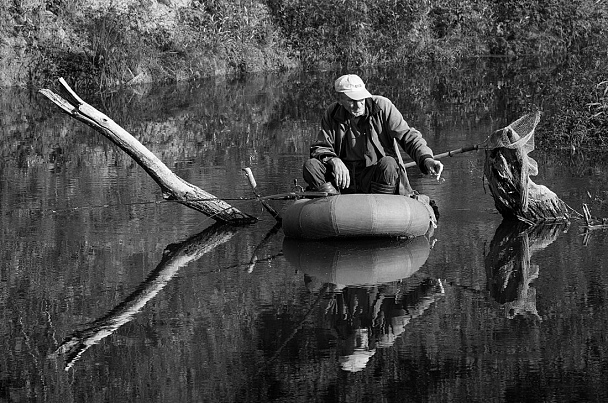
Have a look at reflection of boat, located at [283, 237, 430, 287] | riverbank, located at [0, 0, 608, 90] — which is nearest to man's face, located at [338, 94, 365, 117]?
reflection of boat, located at [283, 237, 430, 287]

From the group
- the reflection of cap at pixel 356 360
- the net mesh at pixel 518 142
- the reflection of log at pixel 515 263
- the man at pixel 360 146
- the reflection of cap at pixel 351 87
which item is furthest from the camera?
the net mesh at pixel 518 142

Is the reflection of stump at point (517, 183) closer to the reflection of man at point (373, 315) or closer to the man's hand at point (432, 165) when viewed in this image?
the man's hand at point (432, 165)

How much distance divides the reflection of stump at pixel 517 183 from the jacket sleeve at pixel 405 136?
81cm

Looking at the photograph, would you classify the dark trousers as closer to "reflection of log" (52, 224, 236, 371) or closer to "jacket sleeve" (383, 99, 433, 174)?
"jacket sleeve" (383, 99, 433, 174)

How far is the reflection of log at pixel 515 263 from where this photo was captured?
28.7ft

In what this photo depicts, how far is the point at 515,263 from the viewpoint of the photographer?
9930 mm

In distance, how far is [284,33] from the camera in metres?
33.9

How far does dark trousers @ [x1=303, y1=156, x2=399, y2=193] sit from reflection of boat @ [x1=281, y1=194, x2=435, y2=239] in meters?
0.30

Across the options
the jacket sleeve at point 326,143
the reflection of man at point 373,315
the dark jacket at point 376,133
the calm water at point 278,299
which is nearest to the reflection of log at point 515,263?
the calm water at point 278,299

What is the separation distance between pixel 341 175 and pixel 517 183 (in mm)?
1670

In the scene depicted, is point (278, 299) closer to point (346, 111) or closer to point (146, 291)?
point (146, 291)

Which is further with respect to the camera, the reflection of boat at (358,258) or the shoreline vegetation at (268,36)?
the shoreline vegetation at (268,36)

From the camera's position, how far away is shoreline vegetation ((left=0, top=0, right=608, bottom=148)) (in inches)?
1094

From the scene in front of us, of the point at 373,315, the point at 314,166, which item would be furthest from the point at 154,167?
the point at 373,315
